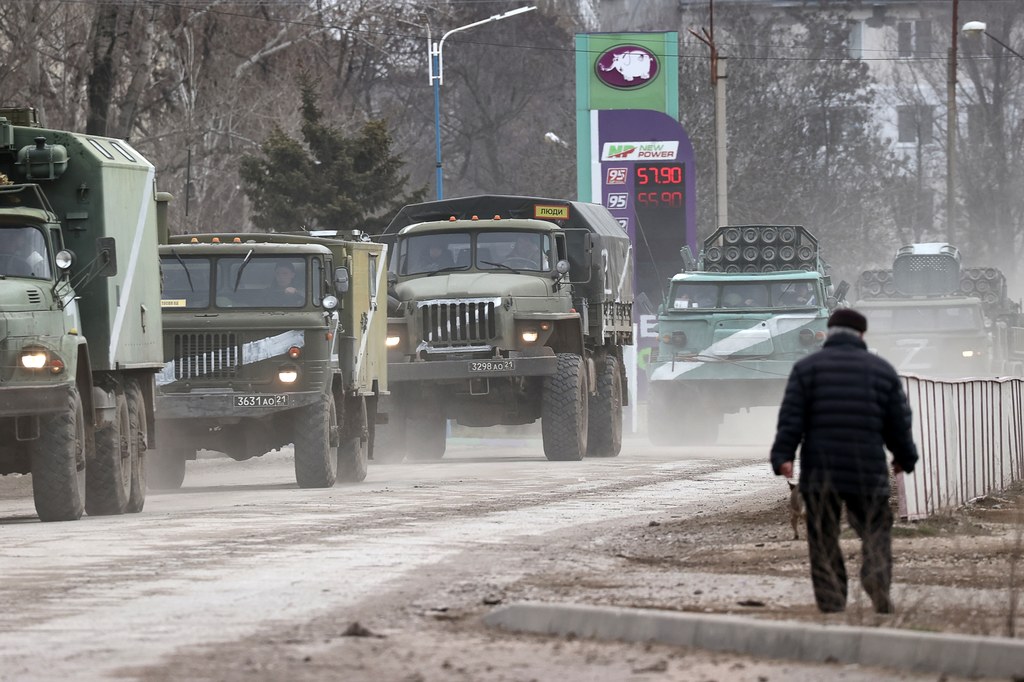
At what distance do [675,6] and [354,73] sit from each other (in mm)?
20348

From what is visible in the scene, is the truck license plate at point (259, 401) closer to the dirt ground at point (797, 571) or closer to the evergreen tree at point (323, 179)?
the dirt ground at point (797, 571)

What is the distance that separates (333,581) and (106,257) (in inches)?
257

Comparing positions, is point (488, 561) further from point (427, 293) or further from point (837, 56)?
point (837, 56)

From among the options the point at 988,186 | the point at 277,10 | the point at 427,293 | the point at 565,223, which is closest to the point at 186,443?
the point at 427,293

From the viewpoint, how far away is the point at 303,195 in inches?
1620

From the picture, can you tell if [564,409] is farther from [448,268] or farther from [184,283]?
[184,283]

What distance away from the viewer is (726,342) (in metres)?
31.3

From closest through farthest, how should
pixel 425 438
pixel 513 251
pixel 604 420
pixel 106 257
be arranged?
pixel 106 257 → pixel 513 251 → pixel 604 420 → pixel 425 438

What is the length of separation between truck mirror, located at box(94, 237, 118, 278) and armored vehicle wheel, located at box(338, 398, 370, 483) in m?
6.00

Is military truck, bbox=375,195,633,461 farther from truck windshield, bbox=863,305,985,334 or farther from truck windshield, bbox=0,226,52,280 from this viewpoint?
truck windshield, bbox=863,305,985,334

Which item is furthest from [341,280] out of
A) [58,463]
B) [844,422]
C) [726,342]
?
[844,422]

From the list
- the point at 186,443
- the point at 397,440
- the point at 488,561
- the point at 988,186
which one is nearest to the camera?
the point at 488,561

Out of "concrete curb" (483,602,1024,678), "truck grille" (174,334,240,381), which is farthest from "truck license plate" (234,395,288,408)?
"concrete curb" (483,602,1024,678)

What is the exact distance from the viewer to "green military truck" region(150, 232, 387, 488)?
21.3 m
